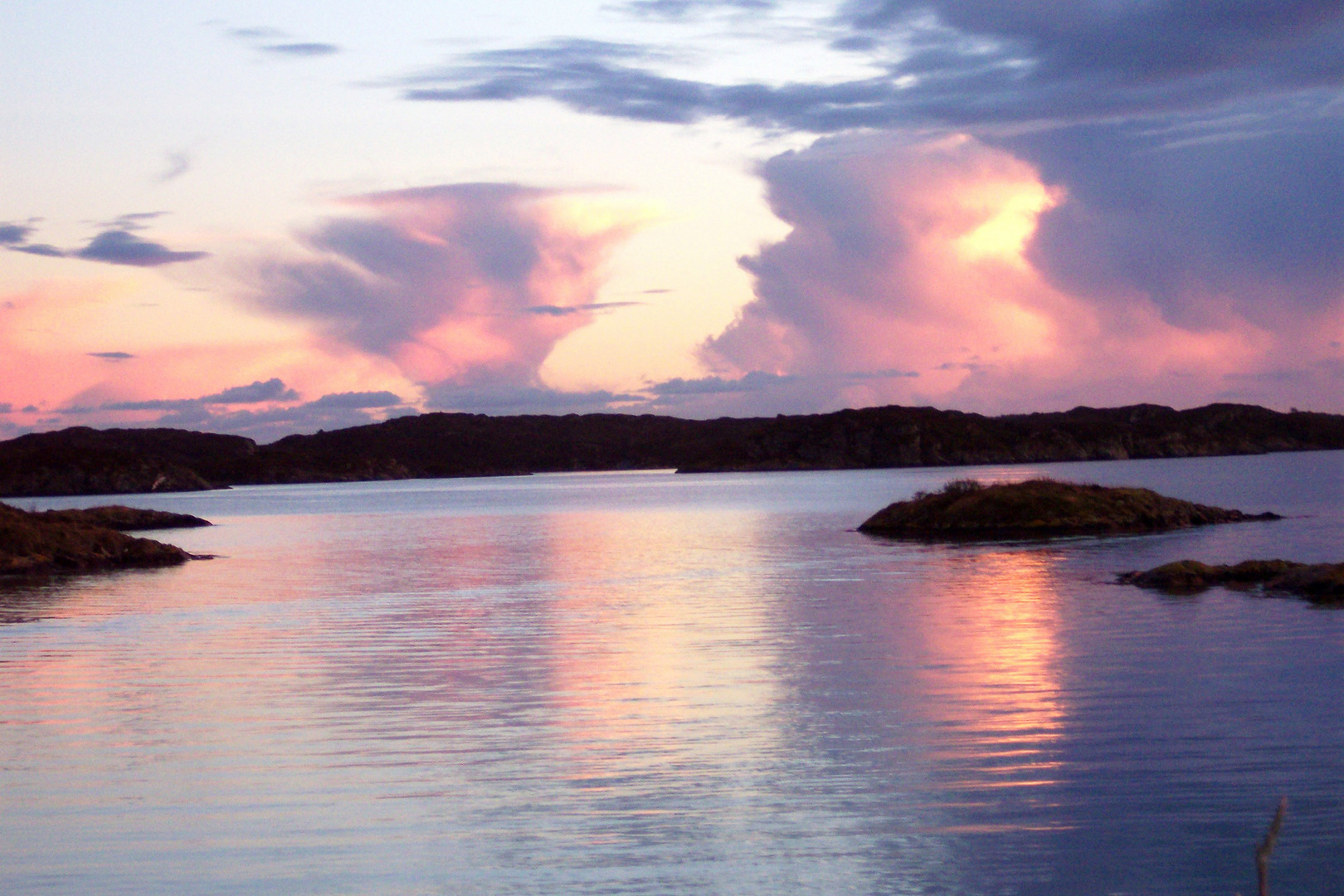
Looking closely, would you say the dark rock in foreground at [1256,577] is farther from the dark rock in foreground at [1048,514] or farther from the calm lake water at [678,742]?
the dark rock in foreground at [1048,514]

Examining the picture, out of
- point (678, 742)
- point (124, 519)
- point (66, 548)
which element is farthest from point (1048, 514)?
point (124, 519)

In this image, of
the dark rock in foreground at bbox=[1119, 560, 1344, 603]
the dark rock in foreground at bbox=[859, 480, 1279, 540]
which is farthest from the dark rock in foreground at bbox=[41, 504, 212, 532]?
the dark rock in foreground at bbox=[1119, 560, 1344, 603]

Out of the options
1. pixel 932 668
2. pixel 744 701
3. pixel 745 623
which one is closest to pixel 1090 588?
pixel 745 623

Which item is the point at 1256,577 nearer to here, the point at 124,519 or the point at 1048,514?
the point at 1048,514

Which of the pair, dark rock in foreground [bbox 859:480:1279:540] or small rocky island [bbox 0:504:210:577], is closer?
small rocky island [bbox 0:504:210:577]

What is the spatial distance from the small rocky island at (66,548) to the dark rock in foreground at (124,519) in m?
0.45

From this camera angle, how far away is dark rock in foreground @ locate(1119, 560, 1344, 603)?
107 ft

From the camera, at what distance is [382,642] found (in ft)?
93.7

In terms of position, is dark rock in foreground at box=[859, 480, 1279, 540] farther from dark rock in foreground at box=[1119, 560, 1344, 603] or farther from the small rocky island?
the small rocky island

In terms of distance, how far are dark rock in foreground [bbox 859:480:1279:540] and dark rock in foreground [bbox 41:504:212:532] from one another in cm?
3978

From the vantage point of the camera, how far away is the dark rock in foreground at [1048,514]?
62.8 m

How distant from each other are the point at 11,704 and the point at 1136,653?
1937 centimetres

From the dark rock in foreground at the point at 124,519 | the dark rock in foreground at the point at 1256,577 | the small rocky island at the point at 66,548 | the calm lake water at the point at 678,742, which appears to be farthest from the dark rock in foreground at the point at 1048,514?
the dark rock in foreground at the point at 124,519

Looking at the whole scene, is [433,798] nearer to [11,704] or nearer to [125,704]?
[125,704]
